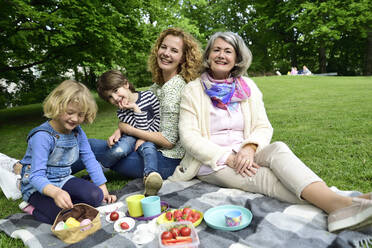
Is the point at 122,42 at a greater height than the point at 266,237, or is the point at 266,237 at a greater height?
the point at 122,42

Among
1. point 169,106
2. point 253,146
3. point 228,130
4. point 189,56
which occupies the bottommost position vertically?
point 253,146

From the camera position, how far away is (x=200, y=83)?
3139 millimetres

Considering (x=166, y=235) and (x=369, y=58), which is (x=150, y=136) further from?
(x=369, y=58)

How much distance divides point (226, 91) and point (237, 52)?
47 centimetres

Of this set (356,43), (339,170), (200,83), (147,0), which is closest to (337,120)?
(339,170)

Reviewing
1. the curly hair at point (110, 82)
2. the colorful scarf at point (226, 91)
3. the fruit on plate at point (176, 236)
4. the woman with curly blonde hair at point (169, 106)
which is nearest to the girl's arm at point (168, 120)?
the woman with curly blonde hair at point (169, 106)

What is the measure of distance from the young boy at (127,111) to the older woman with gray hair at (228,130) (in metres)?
0.48

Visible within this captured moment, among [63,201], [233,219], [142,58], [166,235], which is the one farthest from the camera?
[142,58]

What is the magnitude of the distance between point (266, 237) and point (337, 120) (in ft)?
16.8

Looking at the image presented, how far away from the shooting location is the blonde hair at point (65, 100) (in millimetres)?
2459

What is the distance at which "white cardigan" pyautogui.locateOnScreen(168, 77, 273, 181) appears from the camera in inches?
111

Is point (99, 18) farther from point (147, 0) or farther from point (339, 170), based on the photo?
point (339, 170)

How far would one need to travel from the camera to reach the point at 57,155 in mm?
2635

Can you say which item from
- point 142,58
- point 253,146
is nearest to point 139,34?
point 142,58
